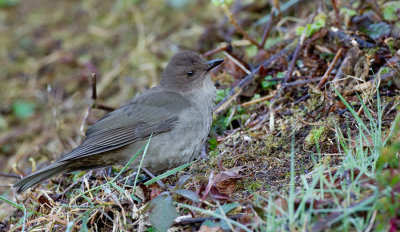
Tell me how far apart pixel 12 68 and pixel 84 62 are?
4.59ft

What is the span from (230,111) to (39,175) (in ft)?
6.69

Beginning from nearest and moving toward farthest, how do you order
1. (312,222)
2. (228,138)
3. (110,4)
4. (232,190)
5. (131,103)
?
(312,222), (232,190), (228,138), (131,103), (110,4)

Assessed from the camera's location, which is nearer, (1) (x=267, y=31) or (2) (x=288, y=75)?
(2) (x=288, y=75)

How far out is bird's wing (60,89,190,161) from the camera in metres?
4.74

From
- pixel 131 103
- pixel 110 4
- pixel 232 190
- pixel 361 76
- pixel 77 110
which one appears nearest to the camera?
pixel 232 190

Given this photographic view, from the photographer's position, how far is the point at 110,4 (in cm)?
923

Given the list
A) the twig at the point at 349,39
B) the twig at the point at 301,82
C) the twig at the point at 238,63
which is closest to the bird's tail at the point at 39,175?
the twig at the point at 238,63

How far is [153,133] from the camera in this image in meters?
4.82

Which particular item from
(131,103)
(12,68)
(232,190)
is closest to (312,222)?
(232,190)

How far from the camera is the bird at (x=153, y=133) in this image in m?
4.67

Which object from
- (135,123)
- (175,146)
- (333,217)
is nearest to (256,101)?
(175,146)

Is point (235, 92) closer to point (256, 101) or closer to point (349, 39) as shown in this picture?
point (256, 101)

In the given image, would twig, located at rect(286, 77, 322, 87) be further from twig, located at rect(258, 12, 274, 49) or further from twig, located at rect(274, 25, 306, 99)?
twig, located at rect(258, 12, 274, 49)

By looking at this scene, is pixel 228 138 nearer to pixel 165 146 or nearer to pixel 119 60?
pixel 165 146
